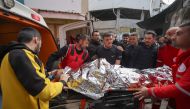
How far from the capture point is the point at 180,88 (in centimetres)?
236

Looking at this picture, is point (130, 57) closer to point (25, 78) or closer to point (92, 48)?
point (92, 48)

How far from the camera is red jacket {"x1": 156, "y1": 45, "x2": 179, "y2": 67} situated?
4902 millimetres

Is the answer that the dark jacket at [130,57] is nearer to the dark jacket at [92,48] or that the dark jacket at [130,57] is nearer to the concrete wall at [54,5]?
the dark jacket at [92,48]

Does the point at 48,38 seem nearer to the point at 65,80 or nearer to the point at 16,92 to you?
the point at 65,80

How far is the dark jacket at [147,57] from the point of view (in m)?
5.38

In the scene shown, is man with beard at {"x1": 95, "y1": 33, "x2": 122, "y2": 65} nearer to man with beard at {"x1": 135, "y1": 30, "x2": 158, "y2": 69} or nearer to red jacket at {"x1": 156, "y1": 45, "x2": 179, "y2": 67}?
man with beard at {"x1": 135, "y1": 30, "x2": 158, "y2": 69}

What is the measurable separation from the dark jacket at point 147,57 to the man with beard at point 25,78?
2.92 m

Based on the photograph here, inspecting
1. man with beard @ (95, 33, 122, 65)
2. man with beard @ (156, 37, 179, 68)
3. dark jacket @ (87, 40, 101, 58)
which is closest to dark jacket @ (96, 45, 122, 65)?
man with beard @ (95, 33, 122, 65)

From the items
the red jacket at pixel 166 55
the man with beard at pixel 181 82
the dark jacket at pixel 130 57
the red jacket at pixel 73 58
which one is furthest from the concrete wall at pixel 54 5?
the man with beard at pixel 181 82

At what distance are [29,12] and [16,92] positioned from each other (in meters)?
1.67

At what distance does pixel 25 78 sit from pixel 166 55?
3090 mm

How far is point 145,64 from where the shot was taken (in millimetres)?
5426

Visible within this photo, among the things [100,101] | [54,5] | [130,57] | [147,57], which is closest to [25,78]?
[100,101]

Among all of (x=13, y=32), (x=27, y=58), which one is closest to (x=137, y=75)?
(x=27, y=58)
